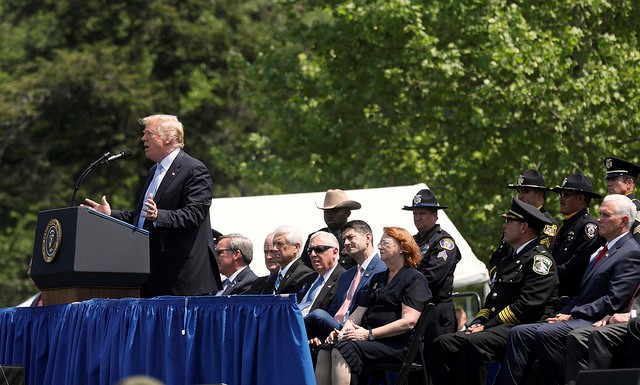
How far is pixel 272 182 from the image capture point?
22.6 meters

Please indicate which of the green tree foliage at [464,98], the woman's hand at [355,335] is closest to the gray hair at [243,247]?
the woman's hand at [355,335]

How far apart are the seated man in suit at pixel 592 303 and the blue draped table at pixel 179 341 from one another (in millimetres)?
1814

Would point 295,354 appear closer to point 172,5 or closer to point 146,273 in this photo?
point 146,273

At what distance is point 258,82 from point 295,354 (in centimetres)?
1618

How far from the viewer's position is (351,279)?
30.5 feet

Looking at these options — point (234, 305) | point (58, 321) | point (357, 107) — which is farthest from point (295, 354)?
point (357, 107)

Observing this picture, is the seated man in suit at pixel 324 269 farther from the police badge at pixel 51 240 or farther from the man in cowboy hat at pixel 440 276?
the police badge at pixel 51 240

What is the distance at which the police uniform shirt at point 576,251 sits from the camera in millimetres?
8906

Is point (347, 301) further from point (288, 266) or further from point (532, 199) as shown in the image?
point (532, 199)

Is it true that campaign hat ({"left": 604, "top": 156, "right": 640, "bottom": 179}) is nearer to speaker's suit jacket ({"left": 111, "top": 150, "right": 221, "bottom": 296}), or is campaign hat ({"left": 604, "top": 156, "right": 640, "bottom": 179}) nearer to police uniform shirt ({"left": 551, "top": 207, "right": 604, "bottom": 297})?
police uniform shirt ({"left": 551, "top": 207, "right": 604, "bottom": 297})

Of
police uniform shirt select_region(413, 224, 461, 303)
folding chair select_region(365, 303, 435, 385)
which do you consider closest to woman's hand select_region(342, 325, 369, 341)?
folding chair select_region(365, 303, 435, 385)

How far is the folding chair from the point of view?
8.14 meters

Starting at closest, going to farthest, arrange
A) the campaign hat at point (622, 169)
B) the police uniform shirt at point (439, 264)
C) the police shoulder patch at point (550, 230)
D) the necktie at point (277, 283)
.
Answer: the police uniform shirt at point (439, 264) → the campaign hat at point (622, 169) → the police shoulder patch at point (550, 230) → the necktie at point (277, 283)

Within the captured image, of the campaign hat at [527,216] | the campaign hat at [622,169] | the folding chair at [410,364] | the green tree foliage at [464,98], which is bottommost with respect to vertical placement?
the folding chair at [410,364]
